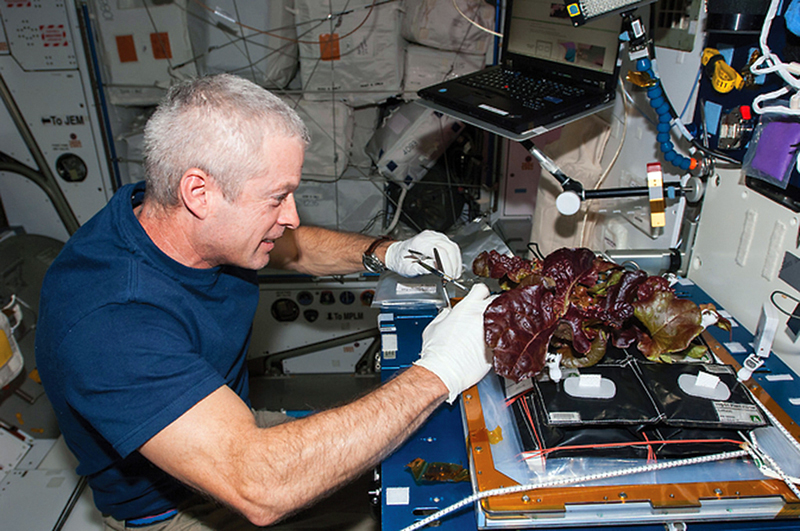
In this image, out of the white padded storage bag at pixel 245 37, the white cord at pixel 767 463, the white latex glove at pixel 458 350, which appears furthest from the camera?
the white padded storage bag at pixel 245 37

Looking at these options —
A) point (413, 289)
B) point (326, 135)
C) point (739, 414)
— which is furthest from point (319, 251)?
point (739, 414)

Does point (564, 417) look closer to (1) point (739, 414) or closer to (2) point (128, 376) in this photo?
(1) point (739, 414)

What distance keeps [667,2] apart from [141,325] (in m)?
1.89

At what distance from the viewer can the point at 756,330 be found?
1.44m

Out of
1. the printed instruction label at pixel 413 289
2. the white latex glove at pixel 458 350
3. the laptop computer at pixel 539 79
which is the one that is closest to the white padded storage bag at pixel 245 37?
the laptop computer at pixel 539 79

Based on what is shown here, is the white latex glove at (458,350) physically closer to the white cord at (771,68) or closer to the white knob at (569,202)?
the white knob at (569,202)

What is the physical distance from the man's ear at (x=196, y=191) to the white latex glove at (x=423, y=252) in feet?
2.70

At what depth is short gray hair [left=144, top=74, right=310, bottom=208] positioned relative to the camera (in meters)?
1.18

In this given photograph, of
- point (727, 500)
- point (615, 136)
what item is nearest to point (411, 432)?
point (727, 500)

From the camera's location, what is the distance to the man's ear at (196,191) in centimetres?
120

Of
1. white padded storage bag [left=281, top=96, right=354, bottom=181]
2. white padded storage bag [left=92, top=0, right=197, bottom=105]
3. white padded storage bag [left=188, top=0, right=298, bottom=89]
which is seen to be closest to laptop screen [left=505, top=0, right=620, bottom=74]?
white padded storage bag [left=281, top=96, right=354, bottom=181]

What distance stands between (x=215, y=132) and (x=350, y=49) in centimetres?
208

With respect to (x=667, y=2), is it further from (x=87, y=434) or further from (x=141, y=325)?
(x=87, y=434)

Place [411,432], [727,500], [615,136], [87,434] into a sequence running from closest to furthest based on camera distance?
[727,500]
[411,432]
[87,434]
[615,136]
